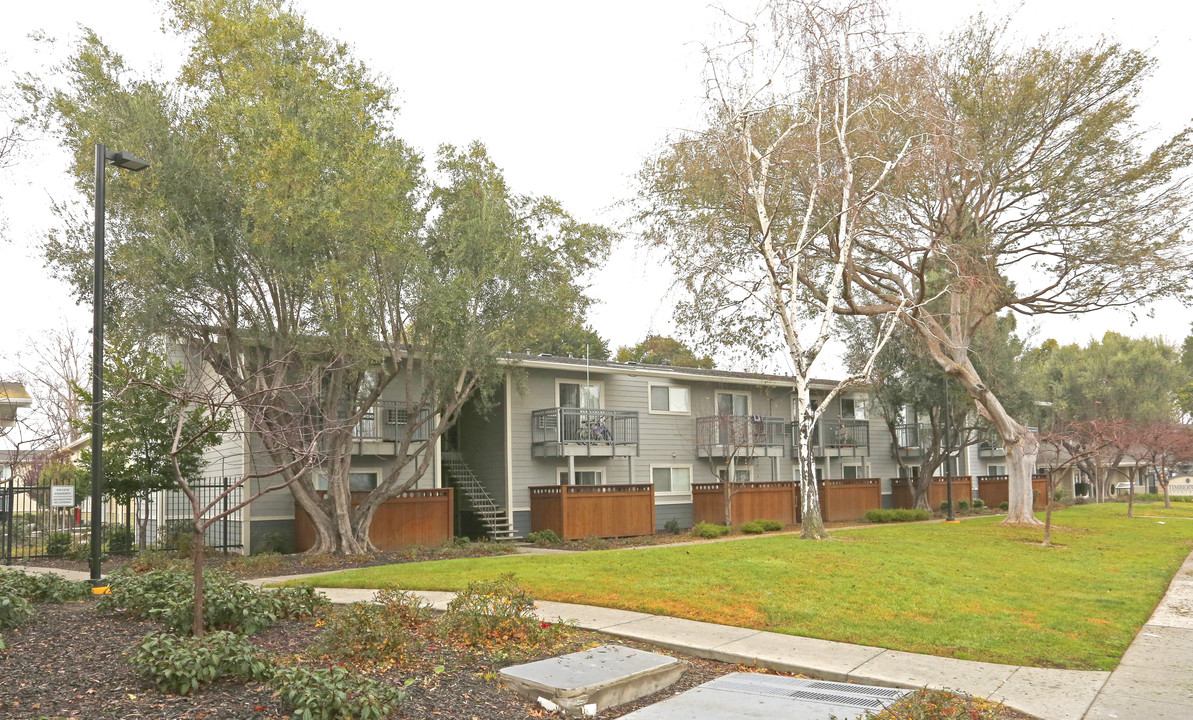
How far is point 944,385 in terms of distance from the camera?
3025 centimetres

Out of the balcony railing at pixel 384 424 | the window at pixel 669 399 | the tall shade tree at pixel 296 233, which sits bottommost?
the balcony railing at pixel 384 424

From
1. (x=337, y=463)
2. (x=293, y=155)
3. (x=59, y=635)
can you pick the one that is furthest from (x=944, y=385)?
(x=59, y=635)

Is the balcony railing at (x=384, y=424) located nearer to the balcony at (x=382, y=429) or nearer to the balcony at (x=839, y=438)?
the balcony at (x=382, y=429)

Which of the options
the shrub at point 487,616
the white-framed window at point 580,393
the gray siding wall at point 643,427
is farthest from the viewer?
the white-framed window at point 580,393

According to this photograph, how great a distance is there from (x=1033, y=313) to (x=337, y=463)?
1889 cm

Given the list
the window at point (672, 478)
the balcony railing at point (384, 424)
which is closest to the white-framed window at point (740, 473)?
the window at point (672, 478)

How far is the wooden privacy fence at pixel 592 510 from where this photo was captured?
73.7 ft

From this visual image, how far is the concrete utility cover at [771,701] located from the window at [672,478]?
20.8 meters

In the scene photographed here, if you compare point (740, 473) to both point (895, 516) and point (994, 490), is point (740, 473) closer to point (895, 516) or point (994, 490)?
point (895, 516)

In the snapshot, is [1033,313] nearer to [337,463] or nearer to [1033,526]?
[1033,526]

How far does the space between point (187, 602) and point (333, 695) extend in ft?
9.66

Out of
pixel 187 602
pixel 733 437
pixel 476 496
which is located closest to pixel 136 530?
pixel 476 496

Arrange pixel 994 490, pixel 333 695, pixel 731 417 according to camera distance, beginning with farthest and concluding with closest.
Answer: pixel 994 490 → pixel 731 417 → pixel 333 695

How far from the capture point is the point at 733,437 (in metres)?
27.3
